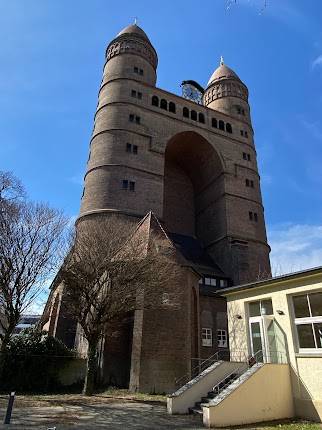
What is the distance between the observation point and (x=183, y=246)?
34.0 meters

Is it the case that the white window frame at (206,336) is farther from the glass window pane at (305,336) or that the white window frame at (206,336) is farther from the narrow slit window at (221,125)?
the narrow slit window at (221,125)

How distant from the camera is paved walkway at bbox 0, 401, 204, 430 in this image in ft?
29.9

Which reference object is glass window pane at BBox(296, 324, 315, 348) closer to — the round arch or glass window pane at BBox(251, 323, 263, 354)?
glass window pane at BBox(251, 323, 263, 354)

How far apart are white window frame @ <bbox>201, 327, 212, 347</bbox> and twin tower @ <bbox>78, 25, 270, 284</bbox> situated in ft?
18.7

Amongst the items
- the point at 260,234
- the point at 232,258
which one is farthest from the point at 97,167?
the point at 260,234

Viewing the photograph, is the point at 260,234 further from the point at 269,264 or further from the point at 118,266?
the point at 118,266

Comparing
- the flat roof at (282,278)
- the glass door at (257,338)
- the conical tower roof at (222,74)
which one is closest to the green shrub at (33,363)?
the flat roof at (282,278)

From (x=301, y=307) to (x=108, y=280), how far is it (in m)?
9.05

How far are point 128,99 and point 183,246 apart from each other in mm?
16444

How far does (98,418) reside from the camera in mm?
10320

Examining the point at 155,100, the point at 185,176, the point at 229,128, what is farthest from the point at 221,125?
the point at 155,100

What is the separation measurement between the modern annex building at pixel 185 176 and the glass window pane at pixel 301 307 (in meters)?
8.34

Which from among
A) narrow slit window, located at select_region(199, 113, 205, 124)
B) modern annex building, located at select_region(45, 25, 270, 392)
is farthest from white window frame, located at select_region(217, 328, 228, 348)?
narrow slit window, located at select_region(199, 113, 205, 124)

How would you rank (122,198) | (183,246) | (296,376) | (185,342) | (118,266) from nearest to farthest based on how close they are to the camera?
(296,376) → (118,266) → (185,342) → (122,198) → (183,246)
